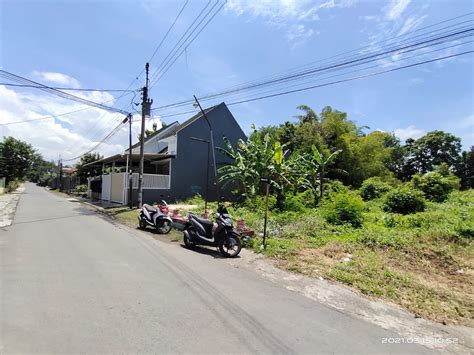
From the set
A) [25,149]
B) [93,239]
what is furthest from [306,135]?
[25,149]

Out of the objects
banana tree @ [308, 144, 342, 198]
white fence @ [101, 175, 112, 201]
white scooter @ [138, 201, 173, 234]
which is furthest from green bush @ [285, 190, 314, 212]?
white fence @ [101, 175, 112, 201]

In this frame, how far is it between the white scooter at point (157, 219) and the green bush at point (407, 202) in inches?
401

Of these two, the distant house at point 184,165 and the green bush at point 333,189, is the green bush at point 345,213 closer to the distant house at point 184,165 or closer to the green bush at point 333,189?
the green bush at point 333,189

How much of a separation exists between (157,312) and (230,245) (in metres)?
3.78

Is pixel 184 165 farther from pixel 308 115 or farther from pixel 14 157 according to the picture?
pixel 14 157

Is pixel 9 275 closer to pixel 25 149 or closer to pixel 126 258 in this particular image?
pixel 126 258

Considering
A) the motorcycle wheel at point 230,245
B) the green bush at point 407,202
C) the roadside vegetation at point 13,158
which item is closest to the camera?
the motorcycle wheel at point 230,245

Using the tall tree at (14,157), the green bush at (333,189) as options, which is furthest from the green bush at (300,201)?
the tall tree at (14,157)

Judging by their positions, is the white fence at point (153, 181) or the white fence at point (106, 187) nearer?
the white fence at point (153, 181)

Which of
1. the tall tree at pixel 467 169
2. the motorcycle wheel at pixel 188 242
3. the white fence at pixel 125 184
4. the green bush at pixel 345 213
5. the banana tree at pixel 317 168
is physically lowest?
the motorcycle wheel at pixel 188 242

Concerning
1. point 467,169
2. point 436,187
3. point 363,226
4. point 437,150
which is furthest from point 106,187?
point 467,169

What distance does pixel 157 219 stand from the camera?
10.6m

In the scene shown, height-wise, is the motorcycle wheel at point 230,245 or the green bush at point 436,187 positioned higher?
the green bush at point 436,187

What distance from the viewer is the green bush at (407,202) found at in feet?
42.6
